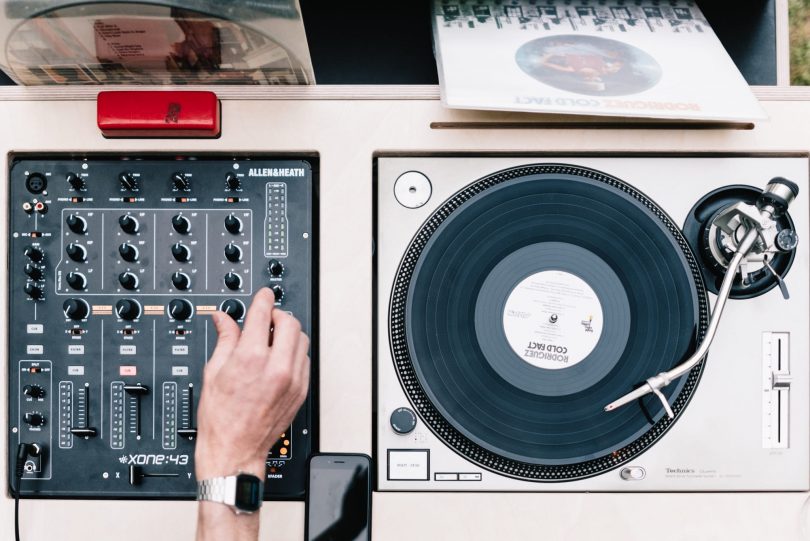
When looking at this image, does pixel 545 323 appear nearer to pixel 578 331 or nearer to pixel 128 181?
pixel 578 331

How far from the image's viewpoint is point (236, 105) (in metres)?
0.80

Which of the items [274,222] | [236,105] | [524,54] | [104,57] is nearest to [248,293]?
[274,222]

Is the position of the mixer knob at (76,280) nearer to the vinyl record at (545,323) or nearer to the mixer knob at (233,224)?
the mixer knob at (233,224)

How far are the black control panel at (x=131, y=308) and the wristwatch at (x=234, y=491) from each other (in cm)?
9

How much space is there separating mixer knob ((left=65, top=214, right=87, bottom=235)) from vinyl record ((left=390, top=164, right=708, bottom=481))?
1.46 ft

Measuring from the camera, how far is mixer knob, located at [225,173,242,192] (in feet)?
2.59

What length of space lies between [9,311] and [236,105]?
0.43m

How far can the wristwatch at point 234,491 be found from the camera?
694mm

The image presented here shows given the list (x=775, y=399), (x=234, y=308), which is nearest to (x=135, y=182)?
(x=234, y=308)

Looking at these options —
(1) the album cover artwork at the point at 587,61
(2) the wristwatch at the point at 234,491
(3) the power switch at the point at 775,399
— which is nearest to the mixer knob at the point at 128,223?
(2) the wristwatch at the point at 234,491

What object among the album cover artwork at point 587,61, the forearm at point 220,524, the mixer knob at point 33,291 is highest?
the album cover artwork at point 587,61

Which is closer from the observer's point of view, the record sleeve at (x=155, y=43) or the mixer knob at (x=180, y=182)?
the record sleeve at (x=155, y=43)

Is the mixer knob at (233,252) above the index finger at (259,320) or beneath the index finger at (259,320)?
above

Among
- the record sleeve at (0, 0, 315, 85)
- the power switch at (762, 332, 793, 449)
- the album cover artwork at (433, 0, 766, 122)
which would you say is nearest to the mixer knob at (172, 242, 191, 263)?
the record sleeve at (0, 0, 315, 85)
